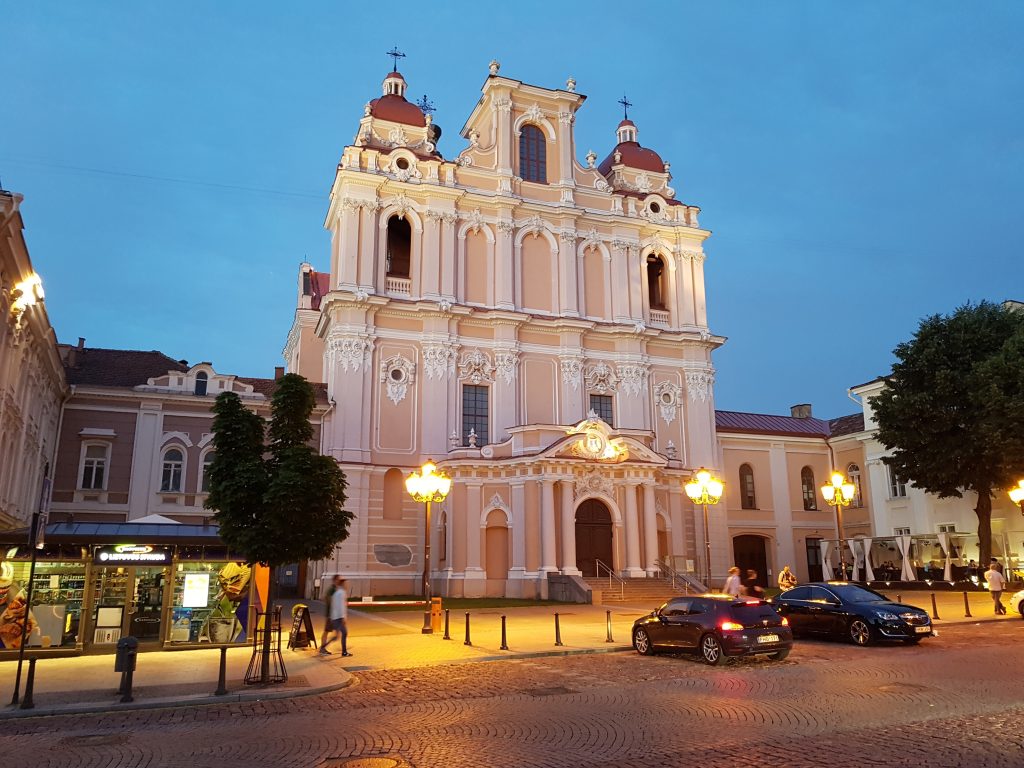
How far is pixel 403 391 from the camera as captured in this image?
4128 cm

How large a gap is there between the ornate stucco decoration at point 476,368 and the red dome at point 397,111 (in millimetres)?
14188

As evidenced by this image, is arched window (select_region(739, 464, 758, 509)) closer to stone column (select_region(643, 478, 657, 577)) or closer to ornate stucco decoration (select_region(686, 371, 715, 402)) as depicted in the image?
ornate stucco decoration (select_region(686, 371, 715, 402))

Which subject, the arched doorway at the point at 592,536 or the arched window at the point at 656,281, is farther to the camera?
the arched window at the point at 656,281

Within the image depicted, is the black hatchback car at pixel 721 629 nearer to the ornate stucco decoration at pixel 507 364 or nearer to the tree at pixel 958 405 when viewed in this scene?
the tree at pixel 958 405

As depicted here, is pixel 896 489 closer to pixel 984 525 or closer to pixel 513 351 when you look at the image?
pixel 984 525

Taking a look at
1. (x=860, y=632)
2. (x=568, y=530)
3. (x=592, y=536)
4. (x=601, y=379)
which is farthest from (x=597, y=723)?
(x=601, y=379)

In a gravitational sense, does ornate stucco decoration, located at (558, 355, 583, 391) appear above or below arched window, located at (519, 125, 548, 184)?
below

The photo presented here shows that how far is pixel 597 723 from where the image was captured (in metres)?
11.0

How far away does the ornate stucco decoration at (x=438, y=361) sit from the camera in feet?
137

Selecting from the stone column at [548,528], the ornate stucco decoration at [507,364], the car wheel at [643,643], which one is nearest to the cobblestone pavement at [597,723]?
the car wheel at [643,643]

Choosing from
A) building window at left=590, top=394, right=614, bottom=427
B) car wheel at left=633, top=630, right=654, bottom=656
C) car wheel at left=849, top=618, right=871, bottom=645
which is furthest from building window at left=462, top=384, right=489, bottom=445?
car wheel at left=849, top=618, right=871, bottom=645

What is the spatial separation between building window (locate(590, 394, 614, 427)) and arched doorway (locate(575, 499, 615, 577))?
7502 mm

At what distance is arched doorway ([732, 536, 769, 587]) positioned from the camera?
160ft

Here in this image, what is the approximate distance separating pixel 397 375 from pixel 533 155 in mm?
16144
